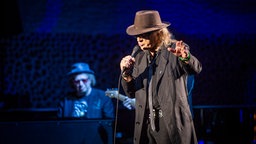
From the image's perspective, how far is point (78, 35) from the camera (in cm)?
616

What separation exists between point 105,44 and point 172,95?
3625 millimetres

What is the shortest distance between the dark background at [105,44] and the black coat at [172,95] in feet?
10.6

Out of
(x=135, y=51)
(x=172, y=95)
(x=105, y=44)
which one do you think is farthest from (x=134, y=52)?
(x=105, y=44)

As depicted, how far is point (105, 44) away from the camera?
622cm

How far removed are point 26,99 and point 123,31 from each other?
7.28ft

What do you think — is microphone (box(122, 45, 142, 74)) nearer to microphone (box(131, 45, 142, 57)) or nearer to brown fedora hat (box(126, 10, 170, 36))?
microphone (box(131, 45, 142, 57))

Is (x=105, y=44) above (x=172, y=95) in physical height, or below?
above

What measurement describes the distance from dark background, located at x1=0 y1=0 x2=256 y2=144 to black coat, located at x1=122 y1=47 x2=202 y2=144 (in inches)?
128

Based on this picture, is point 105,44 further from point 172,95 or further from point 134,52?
point 172,95

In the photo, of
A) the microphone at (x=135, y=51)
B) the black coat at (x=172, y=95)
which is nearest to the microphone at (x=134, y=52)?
the microphone at (x=135, y=51)

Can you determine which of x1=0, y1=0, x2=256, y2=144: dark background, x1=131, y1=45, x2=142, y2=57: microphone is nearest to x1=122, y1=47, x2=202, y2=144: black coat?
x1=131, y1=45, x2=142, y2=57: microphone

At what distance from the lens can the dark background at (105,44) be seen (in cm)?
598

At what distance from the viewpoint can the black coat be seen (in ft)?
8.89

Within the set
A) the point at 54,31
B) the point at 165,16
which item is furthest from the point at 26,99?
the point at 165,16
